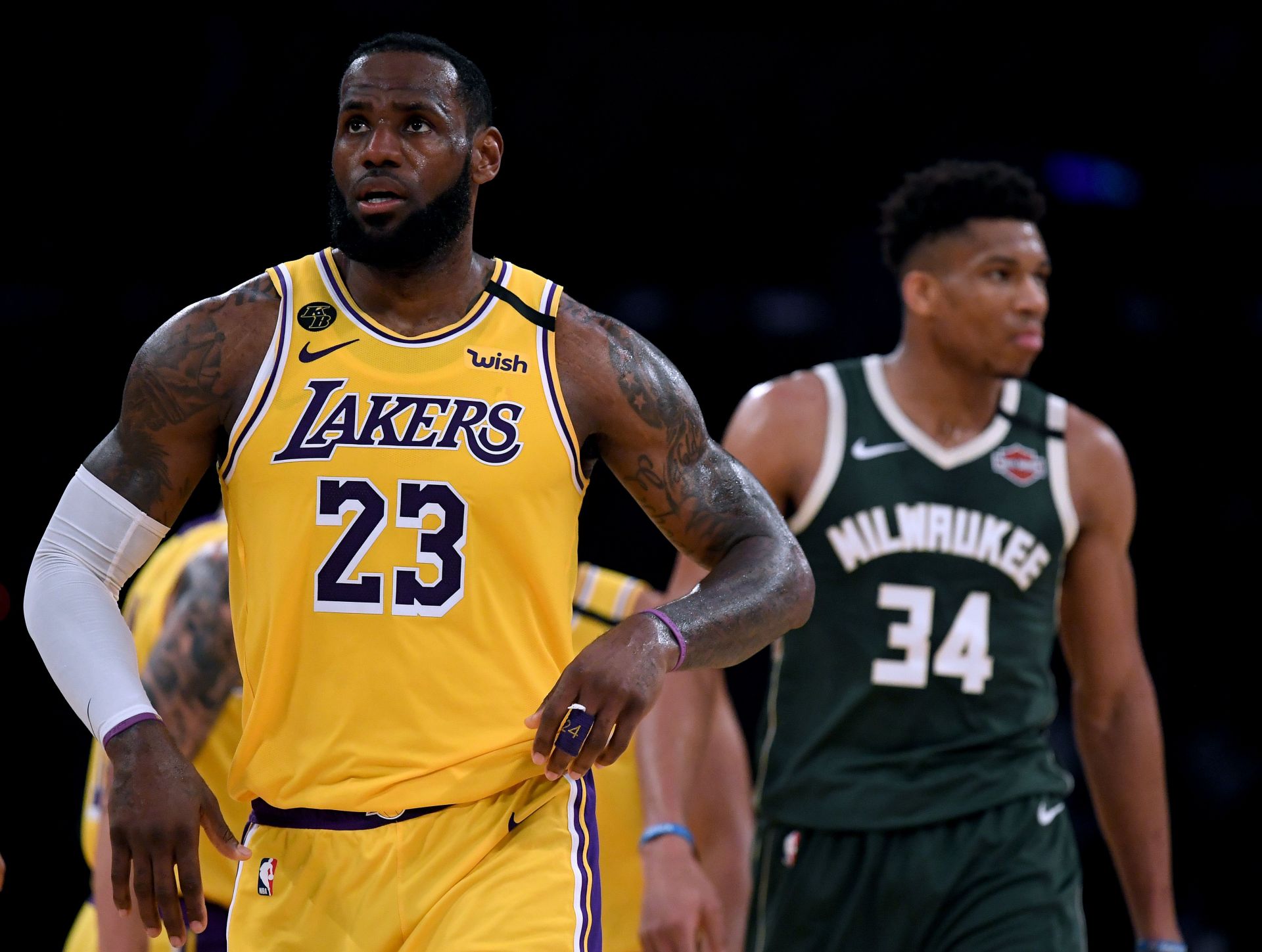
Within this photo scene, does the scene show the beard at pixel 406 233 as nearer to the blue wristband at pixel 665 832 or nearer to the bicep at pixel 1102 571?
the blue wristband at pixel 665 832

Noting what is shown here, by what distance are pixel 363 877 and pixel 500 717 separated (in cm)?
34

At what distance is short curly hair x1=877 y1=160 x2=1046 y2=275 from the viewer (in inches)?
198

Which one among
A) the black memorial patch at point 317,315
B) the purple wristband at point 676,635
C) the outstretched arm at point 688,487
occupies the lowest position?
the purple wristband at point 676,635

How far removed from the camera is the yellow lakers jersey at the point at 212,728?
163 inches

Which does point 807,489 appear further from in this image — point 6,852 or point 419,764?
point 6,852

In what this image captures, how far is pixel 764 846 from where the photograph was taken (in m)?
4.58

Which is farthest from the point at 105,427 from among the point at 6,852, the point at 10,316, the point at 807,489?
the point at 807,489

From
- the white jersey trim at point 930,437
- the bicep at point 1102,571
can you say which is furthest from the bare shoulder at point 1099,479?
the white jersey trim at point 930,437

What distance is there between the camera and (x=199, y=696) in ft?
12.7

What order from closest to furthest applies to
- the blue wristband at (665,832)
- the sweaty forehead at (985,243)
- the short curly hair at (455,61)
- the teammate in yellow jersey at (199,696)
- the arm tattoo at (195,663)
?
the short curly hair at (455,61)
the teammate in yellow jersey at (199,696)
the arm tattoo at (195,663)
the blue wristband at (665,832)
the sweaty forehead at (985,243)

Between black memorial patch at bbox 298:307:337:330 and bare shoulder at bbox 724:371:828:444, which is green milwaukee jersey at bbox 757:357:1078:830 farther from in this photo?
black memorial patch at bbox 298:307:337:330

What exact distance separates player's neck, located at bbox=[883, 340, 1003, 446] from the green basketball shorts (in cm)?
100

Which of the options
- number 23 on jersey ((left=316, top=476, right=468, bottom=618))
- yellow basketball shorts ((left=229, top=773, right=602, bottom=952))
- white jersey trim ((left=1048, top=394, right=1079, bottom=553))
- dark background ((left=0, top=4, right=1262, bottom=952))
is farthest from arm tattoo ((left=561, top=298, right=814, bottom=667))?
dark background ((left=0, top=4, right=1262, bottom=952))

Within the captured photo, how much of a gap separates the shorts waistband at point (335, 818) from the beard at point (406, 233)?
94cm
